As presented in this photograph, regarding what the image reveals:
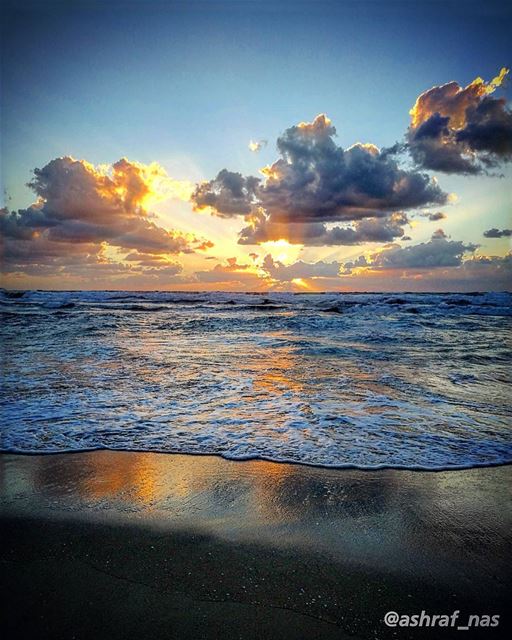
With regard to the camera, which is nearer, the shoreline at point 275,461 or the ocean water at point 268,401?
the shoreline at point 275,461

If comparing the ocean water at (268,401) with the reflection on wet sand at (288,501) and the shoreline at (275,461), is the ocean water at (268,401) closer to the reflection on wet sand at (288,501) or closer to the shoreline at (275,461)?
the shoreline at (275,461)

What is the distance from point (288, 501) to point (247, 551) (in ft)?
2.18

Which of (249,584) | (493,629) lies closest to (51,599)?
(249,584)

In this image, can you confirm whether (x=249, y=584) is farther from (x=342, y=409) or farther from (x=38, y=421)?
(x=38, y=421)

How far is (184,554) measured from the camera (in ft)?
7.68

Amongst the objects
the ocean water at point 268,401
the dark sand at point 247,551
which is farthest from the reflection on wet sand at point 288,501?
the ocean water at point 268,401

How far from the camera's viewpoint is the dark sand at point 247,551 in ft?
6.19

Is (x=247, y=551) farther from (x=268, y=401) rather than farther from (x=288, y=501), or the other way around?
(x=268, y=401)

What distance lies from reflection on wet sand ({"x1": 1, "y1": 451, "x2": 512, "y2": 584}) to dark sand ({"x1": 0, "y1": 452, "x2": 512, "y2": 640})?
1 centimetres

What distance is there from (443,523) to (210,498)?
1833mm

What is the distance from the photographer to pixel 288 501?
2945mm

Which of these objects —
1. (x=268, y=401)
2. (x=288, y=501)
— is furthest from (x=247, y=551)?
(x=268, y=401)

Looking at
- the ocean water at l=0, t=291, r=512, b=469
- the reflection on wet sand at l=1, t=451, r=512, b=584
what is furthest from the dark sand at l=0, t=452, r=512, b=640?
the ocean water at l=0, t=291, r=512, b=469

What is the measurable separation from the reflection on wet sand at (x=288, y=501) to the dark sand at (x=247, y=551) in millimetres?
13
